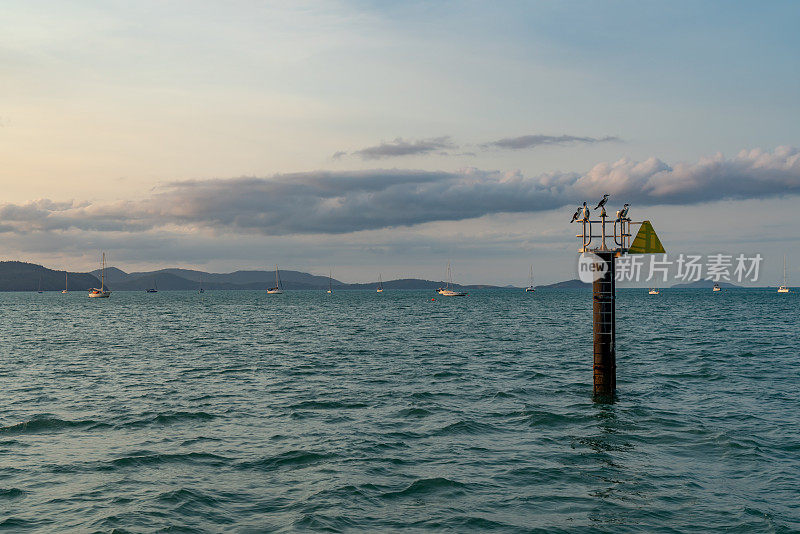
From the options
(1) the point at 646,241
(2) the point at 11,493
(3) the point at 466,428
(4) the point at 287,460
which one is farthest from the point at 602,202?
(2) the point at 11,493

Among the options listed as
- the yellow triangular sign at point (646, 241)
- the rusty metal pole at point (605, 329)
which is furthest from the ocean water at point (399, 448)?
the yellow triangular sign at point (646, 241)

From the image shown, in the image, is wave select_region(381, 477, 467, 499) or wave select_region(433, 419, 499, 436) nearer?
wave select_region(381, 477, 467, 499)

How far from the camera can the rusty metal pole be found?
26.9m

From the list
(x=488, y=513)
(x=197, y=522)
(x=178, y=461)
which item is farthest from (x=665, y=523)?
(x=178, y=461)

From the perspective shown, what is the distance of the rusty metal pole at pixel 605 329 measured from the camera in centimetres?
2694

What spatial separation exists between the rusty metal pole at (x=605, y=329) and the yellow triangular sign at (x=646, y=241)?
134 cm

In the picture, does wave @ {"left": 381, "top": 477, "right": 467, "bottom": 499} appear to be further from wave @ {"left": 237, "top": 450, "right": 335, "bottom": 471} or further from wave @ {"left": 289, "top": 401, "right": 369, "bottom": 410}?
wave @ {"left": 289, "top": 401, "right": 369, "bottom": 410}

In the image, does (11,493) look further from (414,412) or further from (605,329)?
(605,329)

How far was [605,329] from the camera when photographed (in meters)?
27.2

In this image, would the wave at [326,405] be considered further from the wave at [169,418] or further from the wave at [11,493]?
the wave at [11,493]

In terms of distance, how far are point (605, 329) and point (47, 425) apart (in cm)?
2312

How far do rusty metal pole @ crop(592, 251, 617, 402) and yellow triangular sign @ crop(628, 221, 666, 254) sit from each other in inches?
52.9

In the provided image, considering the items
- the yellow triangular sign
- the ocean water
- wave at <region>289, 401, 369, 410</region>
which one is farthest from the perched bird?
wave at <region>289, 401, 369, 410</region>

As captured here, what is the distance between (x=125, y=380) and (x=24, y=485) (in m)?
19.8
